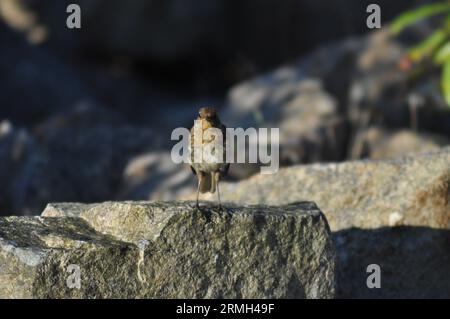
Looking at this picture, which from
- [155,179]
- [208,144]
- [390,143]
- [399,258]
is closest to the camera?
[208,144]

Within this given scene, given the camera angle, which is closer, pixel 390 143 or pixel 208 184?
pixel 208 184

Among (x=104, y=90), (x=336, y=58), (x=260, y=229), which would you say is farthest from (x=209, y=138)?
(x=104, y=90)

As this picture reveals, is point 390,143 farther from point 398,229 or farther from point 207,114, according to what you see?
point 207,114

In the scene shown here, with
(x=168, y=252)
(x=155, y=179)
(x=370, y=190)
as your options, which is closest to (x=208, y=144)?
(x=168, y=252)

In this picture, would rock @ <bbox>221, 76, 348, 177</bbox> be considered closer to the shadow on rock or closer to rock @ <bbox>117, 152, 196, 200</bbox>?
rock @ <bbox>117, 152, 196, 200</bbox>

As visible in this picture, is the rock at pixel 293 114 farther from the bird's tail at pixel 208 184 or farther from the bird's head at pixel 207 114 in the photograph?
the bird's head at pixel 207 114

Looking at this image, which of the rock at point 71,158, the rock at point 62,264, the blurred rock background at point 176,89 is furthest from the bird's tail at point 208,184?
the rock at point 71,158

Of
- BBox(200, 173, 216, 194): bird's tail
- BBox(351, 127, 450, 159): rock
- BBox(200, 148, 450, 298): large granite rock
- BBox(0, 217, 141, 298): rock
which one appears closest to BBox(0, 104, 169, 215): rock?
BBox(351, 127, 450, 159): rock
